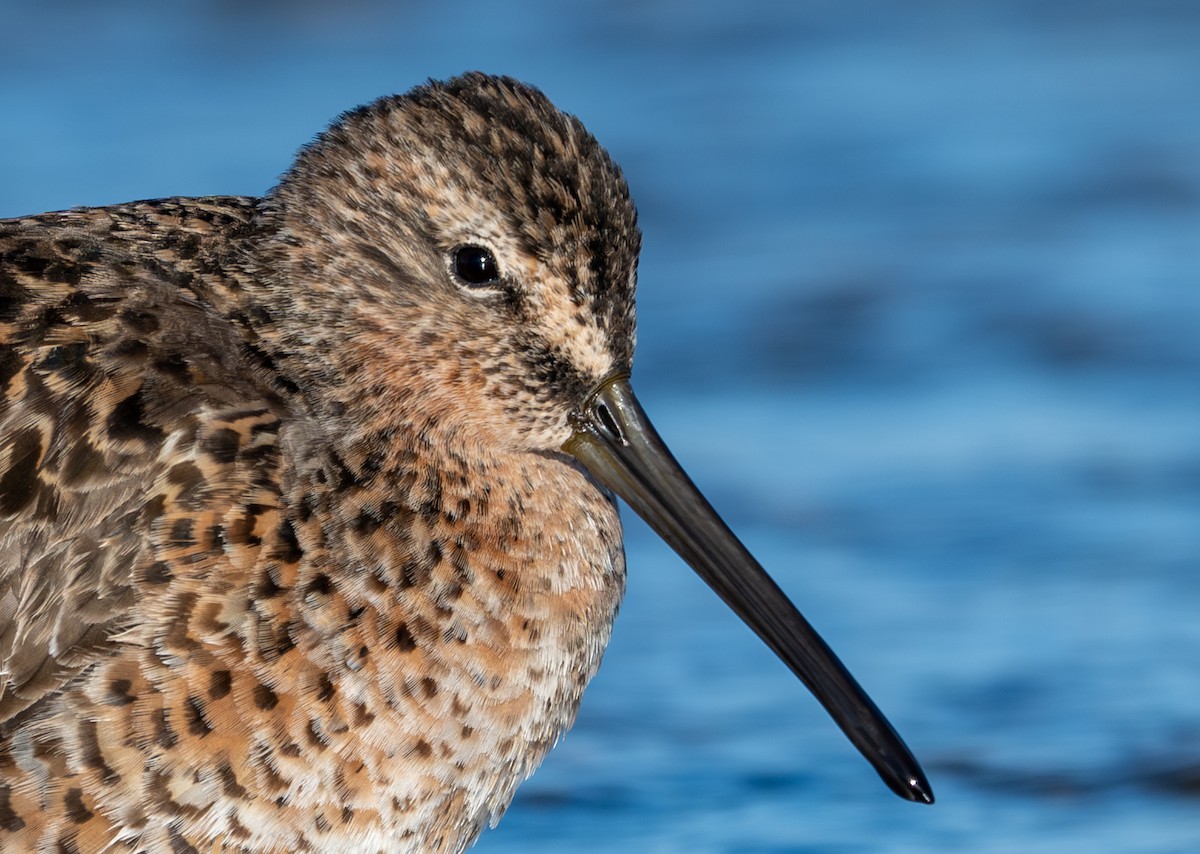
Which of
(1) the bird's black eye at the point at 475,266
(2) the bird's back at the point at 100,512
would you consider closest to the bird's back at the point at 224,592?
(2) the bird's back at the point at 100,512

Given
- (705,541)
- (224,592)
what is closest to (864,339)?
(705,541)

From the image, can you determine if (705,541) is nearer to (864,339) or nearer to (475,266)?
(475,266)

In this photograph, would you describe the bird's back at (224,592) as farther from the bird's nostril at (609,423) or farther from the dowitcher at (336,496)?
the bird's nostril at (609,423)

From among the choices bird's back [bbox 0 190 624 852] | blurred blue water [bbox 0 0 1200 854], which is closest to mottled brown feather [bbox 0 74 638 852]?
bird's back [bbox 0 190 624 852]

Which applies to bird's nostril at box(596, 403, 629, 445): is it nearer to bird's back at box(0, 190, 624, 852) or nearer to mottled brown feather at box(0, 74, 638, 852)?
mottled brown feather at box(0, 74, 638, 852)

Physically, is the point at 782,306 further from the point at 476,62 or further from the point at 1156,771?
the point at 1156,771

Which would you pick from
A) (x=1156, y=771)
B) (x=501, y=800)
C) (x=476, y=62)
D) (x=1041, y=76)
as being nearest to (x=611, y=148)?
(x=476, y=62)
